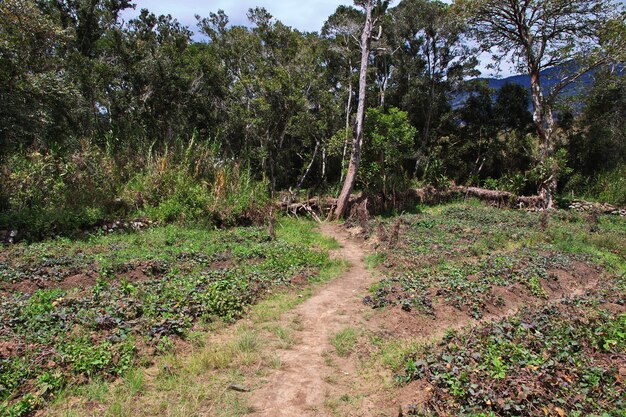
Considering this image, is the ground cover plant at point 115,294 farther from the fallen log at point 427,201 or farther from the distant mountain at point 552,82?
the distant mountain at point 552,82

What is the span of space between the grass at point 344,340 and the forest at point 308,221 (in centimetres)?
4

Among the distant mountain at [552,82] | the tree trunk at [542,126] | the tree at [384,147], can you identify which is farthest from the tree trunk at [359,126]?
the tree trunk at [542,126]

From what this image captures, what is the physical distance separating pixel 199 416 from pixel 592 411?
10.7ft

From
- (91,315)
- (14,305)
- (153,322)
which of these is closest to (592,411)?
(153,322)

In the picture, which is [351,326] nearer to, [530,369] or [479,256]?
[530,369]

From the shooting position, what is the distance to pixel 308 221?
14047 millimetres

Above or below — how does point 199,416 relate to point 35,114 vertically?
below

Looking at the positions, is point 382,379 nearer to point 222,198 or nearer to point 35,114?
point 222,198

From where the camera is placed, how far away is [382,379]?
4219 millimetres

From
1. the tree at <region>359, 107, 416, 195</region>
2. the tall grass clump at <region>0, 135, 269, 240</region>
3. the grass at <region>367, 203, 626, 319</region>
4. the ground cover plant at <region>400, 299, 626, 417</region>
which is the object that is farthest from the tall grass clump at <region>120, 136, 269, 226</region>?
the ground cover plant at <region>400, 299, 626, 417</region>

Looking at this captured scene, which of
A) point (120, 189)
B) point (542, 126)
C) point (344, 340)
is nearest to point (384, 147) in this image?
point (542, 126)

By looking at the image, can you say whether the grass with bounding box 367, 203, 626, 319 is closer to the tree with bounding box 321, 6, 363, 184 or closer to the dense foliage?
the dense foliage

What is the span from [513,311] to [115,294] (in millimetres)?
5957

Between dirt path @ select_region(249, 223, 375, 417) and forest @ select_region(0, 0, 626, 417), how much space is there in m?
0.04
